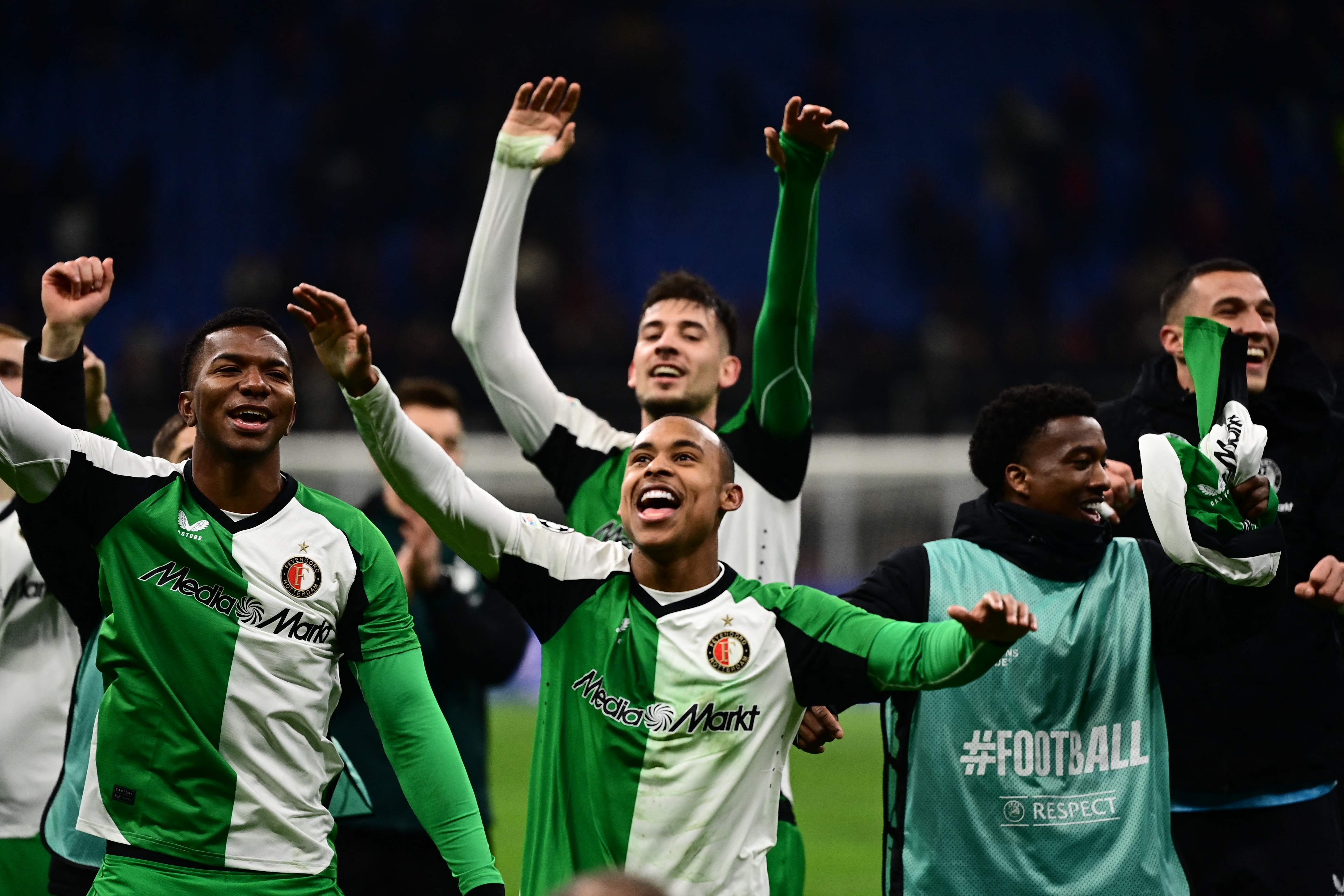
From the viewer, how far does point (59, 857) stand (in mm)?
4180

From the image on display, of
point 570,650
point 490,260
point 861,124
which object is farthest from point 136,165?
point 570,650

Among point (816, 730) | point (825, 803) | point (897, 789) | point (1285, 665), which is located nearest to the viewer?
point (816, 730)

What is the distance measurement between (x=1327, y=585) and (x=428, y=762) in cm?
228

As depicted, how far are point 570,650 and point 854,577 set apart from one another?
42.5 feet

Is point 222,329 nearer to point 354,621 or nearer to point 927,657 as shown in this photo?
point 354,621

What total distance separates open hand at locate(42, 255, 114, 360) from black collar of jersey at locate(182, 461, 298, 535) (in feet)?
1.73

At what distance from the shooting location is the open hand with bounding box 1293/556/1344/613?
12.4ft

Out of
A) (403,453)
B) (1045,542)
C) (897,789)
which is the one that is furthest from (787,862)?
(403,453)

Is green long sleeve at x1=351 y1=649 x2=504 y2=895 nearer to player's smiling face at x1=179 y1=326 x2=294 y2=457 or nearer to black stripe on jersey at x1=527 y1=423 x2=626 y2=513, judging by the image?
player's smiling face at x1=179 y1=326 x2=294 y2=457

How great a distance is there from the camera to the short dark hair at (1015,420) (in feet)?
13.5

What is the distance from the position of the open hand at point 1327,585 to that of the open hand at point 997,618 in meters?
0.95

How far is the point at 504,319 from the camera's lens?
4867mm

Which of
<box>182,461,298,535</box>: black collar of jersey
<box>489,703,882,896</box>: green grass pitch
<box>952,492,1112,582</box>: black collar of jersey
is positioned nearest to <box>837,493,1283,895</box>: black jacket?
<box>952,492,1112,582</box>: black collar of jersey

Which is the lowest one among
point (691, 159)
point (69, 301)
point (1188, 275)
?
point (69, 301)
